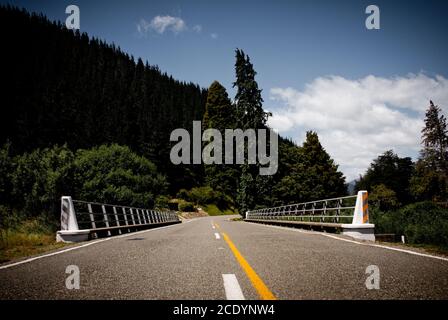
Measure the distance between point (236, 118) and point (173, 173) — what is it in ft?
121

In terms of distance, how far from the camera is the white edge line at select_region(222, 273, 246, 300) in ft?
12.0

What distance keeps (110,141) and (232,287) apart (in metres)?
73.4

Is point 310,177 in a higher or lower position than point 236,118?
lower

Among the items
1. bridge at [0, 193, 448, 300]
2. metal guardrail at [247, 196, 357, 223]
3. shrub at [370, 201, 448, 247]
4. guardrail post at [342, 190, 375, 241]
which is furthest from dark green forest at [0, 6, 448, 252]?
bridge at [0, 193, 448, 300]

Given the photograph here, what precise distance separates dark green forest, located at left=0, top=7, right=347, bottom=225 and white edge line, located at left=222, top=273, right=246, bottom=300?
64.8 ft

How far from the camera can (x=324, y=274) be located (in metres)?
4.80

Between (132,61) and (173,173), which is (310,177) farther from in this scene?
(132,61)

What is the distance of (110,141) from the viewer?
72.7 m

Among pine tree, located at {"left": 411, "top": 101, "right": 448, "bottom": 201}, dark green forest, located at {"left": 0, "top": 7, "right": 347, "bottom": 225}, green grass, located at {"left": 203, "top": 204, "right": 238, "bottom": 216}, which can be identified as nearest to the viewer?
dark green forest, located at {"left": 0, "top": 7, "right": 347, "bottom": 225}

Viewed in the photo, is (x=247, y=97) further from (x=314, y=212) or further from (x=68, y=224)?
(x=68, y=224)

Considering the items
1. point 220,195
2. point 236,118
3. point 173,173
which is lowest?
point 220,195

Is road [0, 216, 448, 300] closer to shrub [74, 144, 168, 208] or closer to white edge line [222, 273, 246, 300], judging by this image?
white edge line [222, 273, 246, 300]
